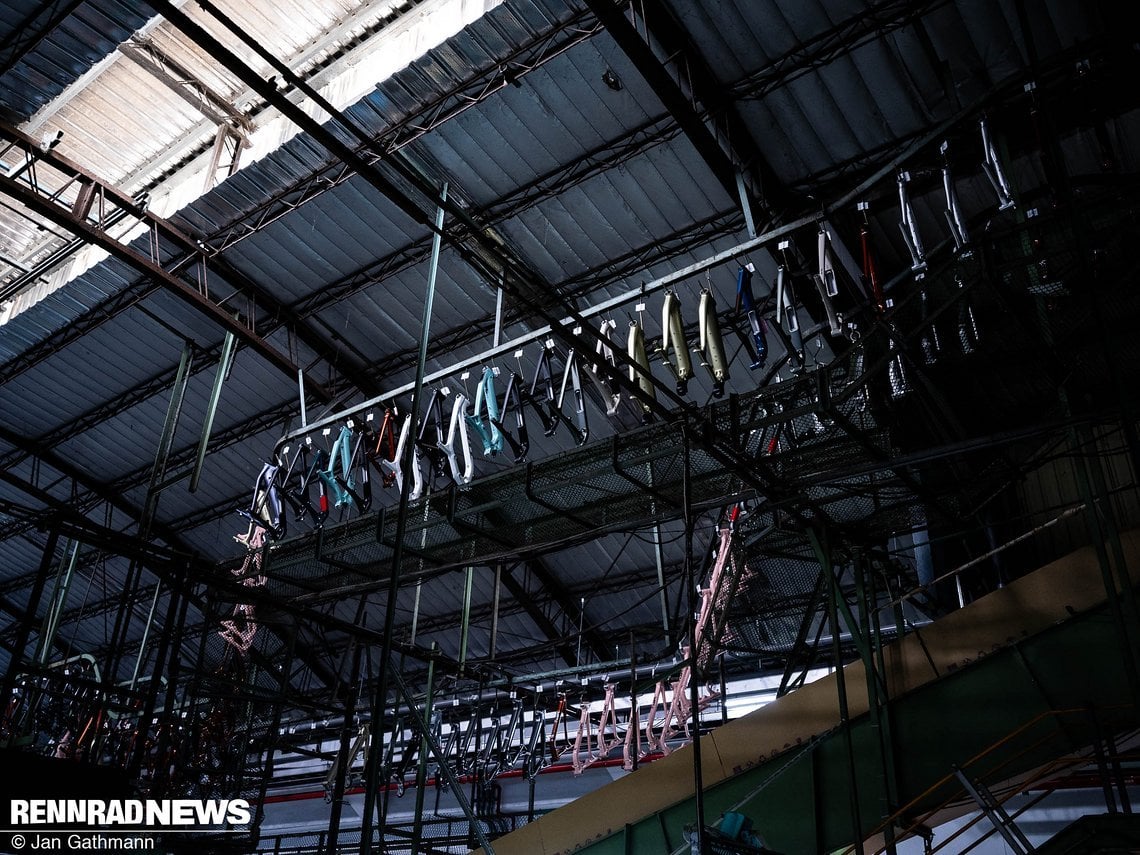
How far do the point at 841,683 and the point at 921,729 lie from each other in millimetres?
848

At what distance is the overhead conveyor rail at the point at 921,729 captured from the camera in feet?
25.8

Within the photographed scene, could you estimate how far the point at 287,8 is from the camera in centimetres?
1588

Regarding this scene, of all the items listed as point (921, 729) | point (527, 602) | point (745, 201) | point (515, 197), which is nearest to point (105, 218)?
point (515, 197)

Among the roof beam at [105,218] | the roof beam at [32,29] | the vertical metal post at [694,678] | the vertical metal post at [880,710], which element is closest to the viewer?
the vertical metal post at [694,678]

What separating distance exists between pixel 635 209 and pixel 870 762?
9923mm

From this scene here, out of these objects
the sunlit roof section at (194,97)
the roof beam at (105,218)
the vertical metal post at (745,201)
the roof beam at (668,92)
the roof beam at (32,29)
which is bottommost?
the vertical metal post at (745,201)

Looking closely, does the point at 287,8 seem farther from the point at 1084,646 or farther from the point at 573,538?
the point at 1084,646

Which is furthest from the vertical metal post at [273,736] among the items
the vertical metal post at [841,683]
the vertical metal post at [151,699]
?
the vertical metal post at [841,683]

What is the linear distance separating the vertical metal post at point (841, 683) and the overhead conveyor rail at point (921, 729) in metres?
0.08

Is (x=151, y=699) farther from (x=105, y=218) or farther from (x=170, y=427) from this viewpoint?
(x=105, y=218)

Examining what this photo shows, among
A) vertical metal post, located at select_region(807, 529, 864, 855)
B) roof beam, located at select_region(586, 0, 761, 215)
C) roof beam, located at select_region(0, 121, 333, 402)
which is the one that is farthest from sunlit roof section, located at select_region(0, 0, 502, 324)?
vertical metal post, located at select_region(807, 529, 864, 855)

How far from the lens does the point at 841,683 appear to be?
28.7 ft

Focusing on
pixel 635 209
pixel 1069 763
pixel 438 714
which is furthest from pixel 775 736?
pixel 438 714

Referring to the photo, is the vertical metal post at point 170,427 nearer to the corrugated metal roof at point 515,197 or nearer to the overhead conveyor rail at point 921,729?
the corrugated metal roof at point 515,197
